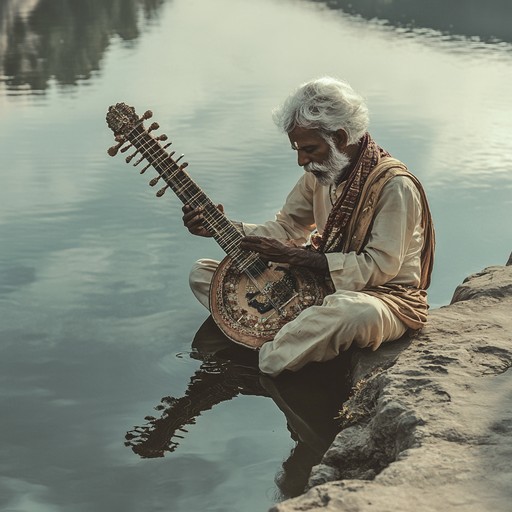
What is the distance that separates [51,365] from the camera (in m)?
4.73

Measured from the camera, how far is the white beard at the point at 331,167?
4613 millimetres

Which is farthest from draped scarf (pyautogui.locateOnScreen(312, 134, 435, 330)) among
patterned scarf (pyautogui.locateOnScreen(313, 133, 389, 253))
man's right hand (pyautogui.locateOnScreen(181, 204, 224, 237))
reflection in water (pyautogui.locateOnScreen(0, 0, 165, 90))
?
reflection in water (pyautogui.locateOnScreen(0, 0, 165, 90))

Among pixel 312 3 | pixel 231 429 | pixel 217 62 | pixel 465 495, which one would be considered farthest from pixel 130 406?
pixel 312 3

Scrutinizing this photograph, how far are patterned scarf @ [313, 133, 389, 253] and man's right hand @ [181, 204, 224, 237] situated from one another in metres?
0.51

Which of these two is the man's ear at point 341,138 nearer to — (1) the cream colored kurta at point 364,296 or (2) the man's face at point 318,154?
(2) the man's face at point 318,154

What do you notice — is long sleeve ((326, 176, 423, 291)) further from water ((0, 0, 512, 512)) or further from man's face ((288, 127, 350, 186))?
water ((0, 0, 512, 512))


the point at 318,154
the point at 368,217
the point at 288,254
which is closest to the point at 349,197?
the point at 368,217

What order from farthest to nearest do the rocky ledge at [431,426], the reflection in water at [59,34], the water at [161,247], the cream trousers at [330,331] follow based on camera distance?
1. the reflection in water at [59,34]
2. the cream trousers at [330,331]
3. the water at [161,247]
4. the rocky ledge at [431,426]

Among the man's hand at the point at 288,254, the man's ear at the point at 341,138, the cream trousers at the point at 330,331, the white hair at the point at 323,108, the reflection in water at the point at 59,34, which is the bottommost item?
the reflection in water at the point at 59,34

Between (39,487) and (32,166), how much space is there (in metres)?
4.95

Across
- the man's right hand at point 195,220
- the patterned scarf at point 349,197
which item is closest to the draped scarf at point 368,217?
the patterned scarf at point 349,197

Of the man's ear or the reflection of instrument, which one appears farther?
the reflection of instrument

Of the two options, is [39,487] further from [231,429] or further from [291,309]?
[291,309]

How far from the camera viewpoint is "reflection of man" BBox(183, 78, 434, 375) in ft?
14.6
